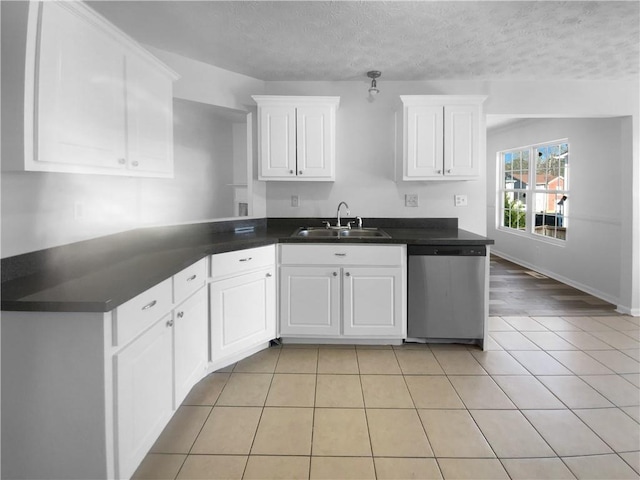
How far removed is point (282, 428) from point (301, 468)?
1.06 ft

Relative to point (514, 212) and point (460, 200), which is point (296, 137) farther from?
point (514, 212)

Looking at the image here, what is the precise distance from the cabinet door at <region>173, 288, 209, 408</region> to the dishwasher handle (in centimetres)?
157

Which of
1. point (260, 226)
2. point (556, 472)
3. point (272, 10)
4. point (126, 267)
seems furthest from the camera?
point (260, 226)

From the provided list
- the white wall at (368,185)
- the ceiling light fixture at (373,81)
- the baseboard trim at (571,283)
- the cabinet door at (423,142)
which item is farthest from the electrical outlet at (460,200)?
the baseboard trim at (571,283)

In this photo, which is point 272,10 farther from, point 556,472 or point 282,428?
point 556,472

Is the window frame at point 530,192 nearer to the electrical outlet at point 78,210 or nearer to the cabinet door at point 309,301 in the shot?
the cabinet door at point 309,301

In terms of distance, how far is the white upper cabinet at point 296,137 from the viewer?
3.36 metres

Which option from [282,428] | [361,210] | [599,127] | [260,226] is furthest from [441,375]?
→ [599,127]

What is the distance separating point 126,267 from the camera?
1954 mm

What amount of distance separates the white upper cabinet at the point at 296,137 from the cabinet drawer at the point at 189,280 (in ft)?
4.02

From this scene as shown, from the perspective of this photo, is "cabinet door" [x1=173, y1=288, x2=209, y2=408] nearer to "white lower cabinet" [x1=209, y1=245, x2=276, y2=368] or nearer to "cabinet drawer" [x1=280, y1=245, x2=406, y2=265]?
"white lower cabinet" [x1=209, y1=245, x2=276, y2=368]

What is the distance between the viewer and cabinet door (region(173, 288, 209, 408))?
2064 millimetres

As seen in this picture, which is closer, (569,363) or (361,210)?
(569,363)

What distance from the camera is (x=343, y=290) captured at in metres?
3.07
